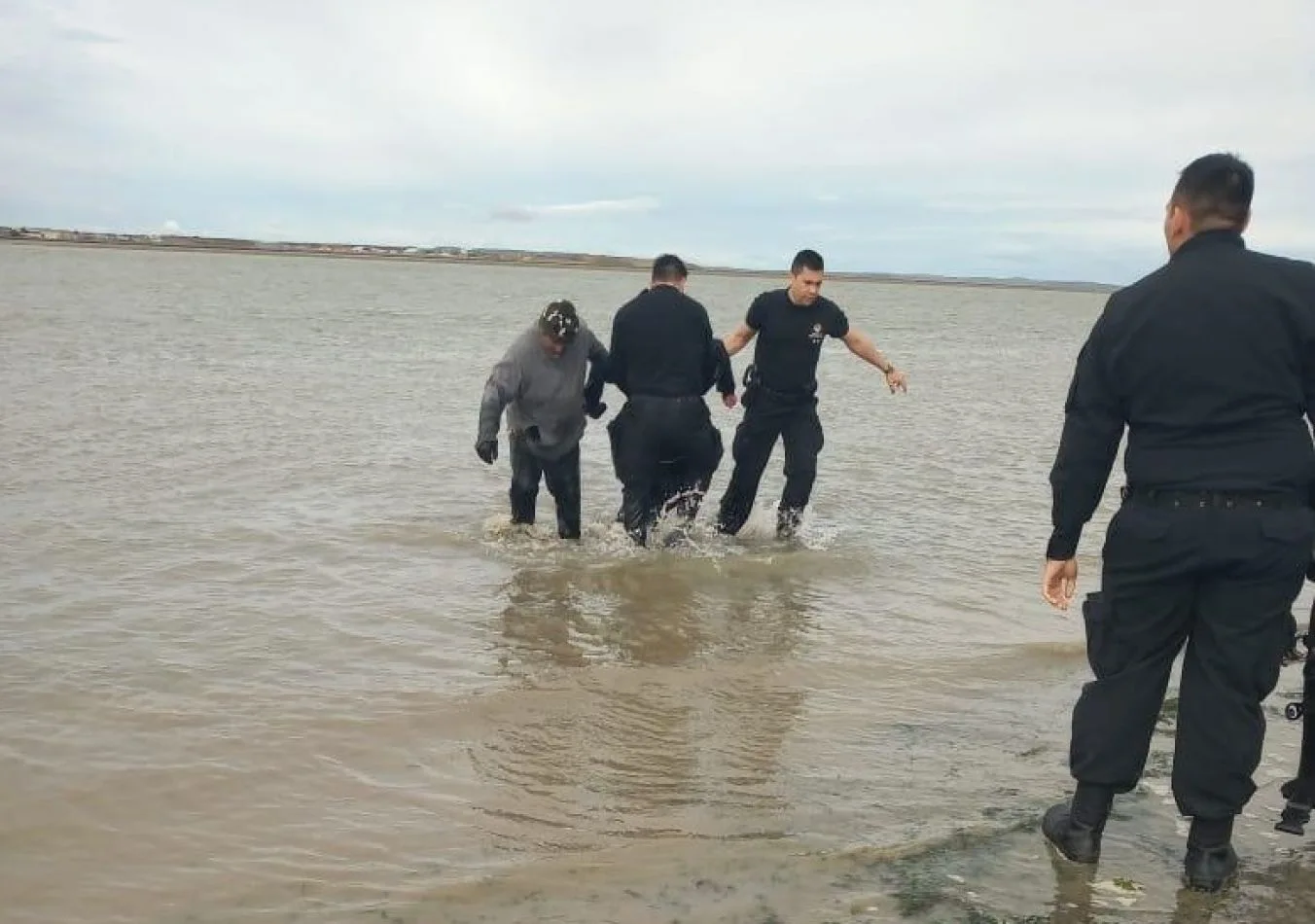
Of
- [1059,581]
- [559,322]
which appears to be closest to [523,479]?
[559,322]

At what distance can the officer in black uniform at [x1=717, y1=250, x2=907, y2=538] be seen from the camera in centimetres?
A: 821

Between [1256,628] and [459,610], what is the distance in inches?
173

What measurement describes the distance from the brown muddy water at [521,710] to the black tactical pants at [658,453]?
15.0 inches

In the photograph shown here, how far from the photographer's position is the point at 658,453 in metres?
7.89

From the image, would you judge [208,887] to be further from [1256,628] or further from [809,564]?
[809,564]

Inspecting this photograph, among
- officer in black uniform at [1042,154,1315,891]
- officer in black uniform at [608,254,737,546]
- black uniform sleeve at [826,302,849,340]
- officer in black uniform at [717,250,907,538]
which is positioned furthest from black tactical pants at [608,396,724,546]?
officer in black uniform at [1042,154,1315,891]

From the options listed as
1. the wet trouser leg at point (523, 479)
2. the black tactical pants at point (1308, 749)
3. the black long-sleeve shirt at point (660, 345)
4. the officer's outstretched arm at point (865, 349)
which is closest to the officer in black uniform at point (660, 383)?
the black long-sleeve shirt at point (660, 345)

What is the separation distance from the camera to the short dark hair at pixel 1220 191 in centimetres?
340

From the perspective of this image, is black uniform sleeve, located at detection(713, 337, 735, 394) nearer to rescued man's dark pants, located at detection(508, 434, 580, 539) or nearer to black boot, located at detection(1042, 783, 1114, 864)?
rescued man's dark pants, located at detection(508, 434, 580, 539)

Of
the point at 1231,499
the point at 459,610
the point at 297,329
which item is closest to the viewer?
the point at 1231,499

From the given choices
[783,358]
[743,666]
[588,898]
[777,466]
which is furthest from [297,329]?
[588,898]

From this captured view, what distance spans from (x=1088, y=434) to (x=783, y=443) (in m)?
5.03

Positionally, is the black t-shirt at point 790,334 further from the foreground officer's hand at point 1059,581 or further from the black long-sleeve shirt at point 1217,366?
the black long-sleeve shirt at point 1217,366

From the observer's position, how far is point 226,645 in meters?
5.82
